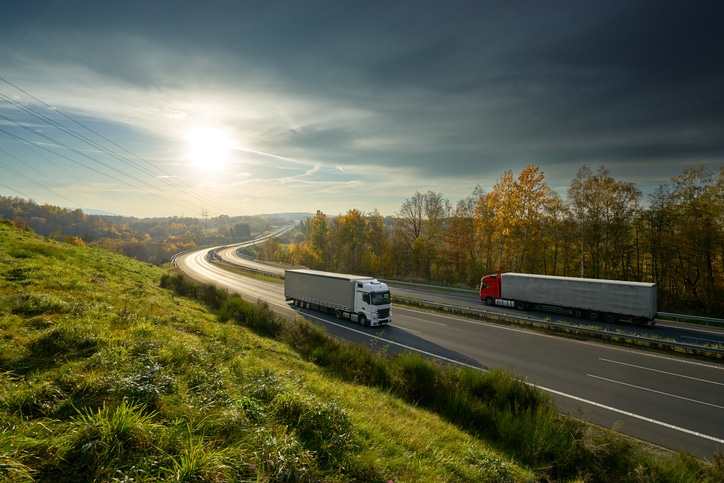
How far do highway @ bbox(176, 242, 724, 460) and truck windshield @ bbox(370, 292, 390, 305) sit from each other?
2.09m

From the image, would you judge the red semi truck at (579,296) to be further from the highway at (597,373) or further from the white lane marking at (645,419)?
the white lane marking at (645,419)

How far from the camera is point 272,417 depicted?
5.33m

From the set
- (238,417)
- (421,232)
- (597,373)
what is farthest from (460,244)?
(238,417)

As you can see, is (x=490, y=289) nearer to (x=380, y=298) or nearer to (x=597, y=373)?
(x=380, y=298)

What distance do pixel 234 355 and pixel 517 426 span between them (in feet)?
29.6

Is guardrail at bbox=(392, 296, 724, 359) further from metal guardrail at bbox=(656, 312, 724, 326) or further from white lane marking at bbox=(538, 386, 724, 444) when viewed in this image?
white lane marking at bbox=(538, 386, 724, 444)

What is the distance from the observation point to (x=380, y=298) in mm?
24062

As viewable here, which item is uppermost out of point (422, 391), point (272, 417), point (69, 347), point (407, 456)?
point (69, 347)

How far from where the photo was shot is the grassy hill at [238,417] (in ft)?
12.2

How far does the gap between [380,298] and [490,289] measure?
1498 centimetres

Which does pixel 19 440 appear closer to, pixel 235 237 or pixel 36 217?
pixel 36 217

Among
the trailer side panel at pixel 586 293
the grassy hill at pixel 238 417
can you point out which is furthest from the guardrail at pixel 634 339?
the grassy hill at pixel 238 417

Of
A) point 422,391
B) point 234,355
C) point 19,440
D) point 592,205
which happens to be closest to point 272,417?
point 19,440

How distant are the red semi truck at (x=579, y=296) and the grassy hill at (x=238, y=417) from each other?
64.5 feet
